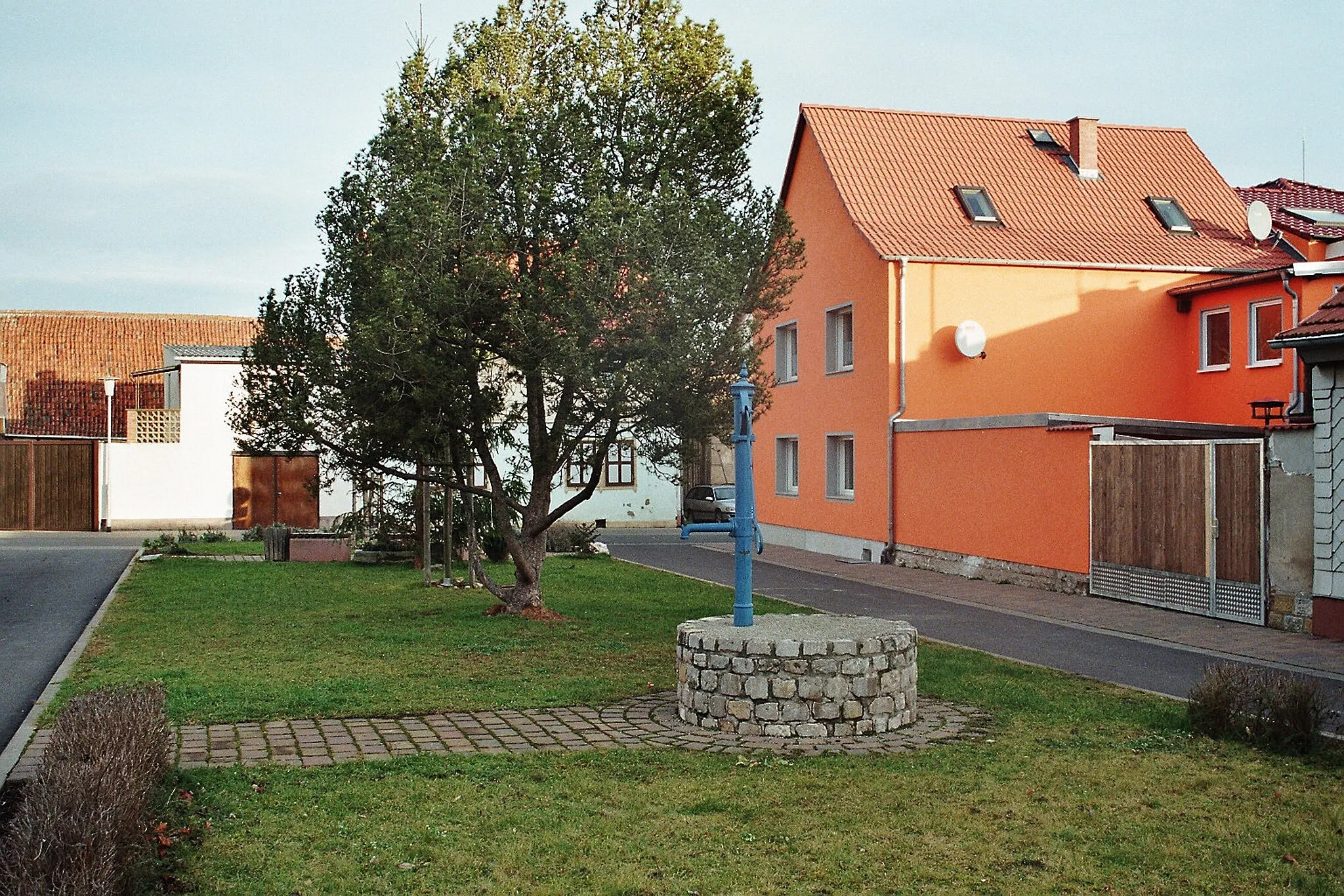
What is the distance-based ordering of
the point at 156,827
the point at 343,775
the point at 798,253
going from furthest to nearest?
the point at 798,253
the point at 343,775
the point at 156,827

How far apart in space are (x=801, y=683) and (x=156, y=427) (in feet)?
101

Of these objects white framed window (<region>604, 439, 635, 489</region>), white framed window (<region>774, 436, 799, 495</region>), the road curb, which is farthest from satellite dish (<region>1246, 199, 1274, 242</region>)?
the road curb

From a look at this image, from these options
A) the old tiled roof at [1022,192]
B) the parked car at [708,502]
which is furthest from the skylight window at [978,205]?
the parked car at [708,502]

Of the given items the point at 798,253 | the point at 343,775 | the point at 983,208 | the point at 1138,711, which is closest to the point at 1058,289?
the point at 983,208

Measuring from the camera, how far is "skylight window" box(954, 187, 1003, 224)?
24.8 meters

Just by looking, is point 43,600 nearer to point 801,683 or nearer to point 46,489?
point 801,683

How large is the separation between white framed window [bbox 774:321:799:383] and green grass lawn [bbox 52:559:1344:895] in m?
17.9

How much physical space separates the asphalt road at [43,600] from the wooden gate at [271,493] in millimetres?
3144

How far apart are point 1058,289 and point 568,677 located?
16.8 metres

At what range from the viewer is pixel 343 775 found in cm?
707

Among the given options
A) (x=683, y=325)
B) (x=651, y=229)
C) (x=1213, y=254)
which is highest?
(x=1213, y=254)

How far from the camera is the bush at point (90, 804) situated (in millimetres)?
4449

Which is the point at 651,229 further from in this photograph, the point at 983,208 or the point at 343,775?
the point at 983,208

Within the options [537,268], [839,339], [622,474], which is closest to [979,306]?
[839,339]
